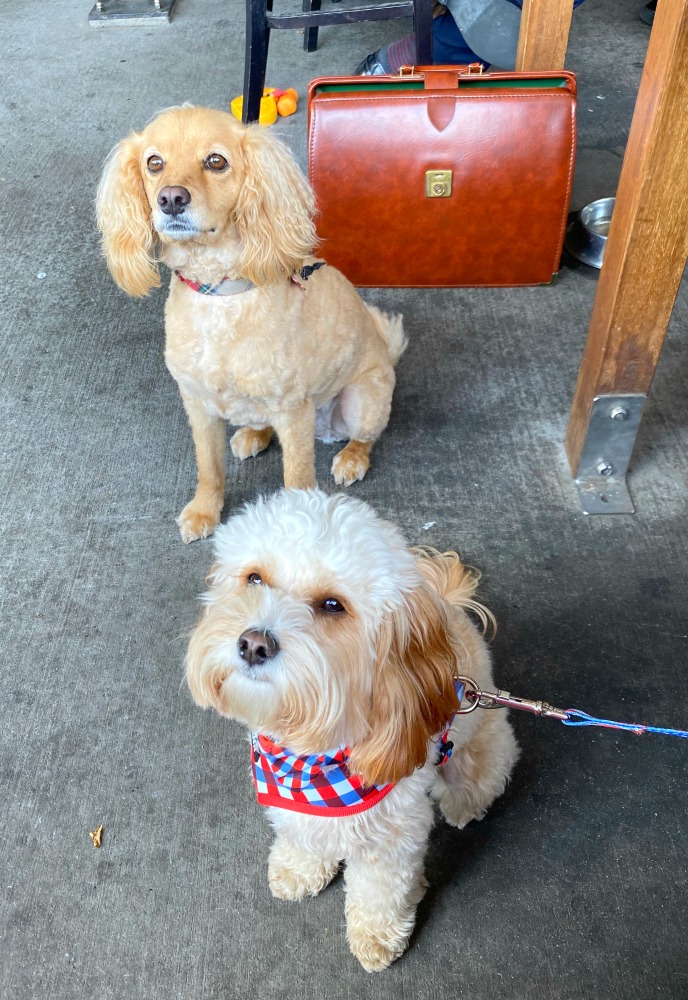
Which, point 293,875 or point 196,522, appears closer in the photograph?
point 293,875

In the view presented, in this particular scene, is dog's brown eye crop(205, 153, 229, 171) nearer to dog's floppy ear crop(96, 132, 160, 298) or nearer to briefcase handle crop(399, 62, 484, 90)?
dog's floppy ear crop(96, 132, 160, 298)

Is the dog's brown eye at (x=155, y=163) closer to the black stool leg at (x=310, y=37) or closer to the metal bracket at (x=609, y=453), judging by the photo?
the metal bracket at (x=609, y=453)

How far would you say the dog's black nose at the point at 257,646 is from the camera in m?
1.10

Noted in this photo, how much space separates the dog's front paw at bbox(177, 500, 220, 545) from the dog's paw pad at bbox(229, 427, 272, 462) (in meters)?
0.29

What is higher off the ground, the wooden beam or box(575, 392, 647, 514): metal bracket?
the wooden beam

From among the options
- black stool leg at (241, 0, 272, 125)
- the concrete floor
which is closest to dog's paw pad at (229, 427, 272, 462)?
the concrete floor

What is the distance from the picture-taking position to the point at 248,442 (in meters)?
2.54

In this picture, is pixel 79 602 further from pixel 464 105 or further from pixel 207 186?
pixel 464 105

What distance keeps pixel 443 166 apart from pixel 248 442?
1.17 metres

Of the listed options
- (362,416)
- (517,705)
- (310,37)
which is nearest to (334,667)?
(517,705)

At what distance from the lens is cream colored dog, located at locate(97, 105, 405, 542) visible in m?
1.78

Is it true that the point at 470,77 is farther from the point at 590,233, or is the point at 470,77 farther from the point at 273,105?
the point at 273,105

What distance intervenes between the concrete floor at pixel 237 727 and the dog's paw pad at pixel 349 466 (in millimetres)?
41

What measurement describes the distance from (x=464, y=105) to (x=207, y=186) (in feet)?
4.09
